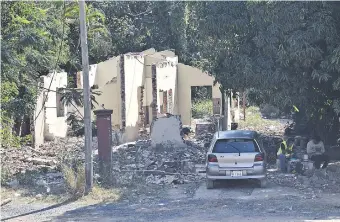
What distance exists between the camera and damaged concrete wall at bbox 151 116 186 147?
22.3 metres

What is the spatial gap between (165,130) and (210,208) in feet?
30.9

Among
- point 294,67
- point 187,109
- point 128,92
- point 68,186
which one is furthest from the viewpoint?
point 187,109

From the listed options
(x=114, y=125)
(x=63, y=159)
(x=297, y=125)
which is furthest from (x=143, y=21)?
(x=63, y=159)

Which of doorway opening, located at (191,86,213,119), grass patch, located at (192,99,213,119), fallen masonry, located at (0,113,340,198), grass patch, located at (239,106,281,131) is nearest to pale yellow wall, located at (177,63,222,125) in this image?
doorway opening, located at (191,86,213,119)

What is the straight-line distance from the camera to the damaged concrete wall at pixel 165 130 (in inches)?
877

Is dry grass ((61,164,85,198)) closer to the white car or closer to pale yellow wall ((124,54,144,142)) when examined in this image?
the white car

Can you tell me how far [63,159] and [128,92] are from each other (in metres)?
8.38

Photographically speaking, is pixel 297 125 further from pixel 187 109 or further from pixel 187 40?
pixel 187 40

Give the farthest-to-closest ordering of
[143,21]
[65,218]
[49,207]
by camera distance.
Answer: [143,21]
[49,207]
[65,218]

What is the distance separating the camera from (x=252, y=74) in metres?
16.4

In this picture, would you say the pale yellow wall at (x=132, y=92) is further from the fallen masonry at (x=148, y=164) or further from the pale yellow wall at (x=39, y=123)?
the pale yellow wall at (x=39, y=123)

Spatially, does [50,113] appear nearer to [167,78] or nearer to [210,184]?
[167,78]

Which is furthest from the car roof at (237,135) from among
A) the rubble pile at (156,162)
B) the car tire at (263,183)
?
the rubble pile at (156,162)

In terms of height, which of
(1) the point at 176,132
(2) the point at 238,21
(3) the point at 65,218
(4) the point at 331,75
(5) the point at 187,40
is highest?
(5) the point at 187,40
